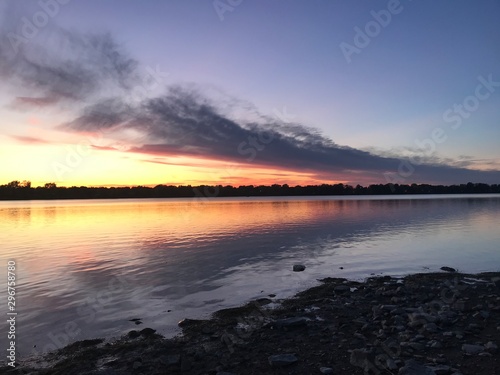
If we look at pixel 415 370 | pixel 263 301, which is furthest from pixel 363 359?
pixel 263 301

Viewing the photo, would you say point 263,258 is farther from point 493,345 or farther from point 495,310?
point 493,345

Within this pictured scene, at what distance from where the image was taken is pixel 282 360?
9016mm

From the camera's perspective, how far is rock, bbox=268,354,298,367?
29.3 feet

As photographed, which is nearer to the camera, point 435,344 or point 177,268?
point 435,344

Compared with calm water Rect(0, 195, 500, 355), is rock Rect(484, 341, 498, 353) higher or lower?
higher

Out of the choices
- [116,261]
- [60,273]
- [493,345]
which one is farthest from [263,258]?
[493,345]

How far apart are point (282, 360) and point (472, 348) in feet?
17.1

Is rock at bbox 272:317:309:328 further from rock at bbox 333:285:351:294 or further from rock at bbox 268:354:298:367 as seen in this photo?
rock at bbox 333:285:351:294

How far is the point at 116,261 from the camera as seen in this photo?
87.8 feet

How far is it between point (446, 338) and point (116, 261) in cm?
2348

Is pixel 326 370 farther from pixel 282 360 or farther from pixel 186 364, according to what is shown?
pixel 186 364

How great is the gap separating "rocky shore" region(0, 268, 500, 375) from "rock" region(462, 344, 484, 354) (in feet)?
0.08

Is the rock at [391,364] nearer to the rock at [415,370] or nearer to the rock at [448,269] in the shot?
the rock at [415,370]

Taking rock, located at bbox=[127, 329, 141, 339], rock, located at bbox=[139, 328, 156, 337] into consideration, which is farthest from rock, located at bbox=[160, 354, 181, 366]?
rock, located at bbox=[127, 329, 141, 339]
